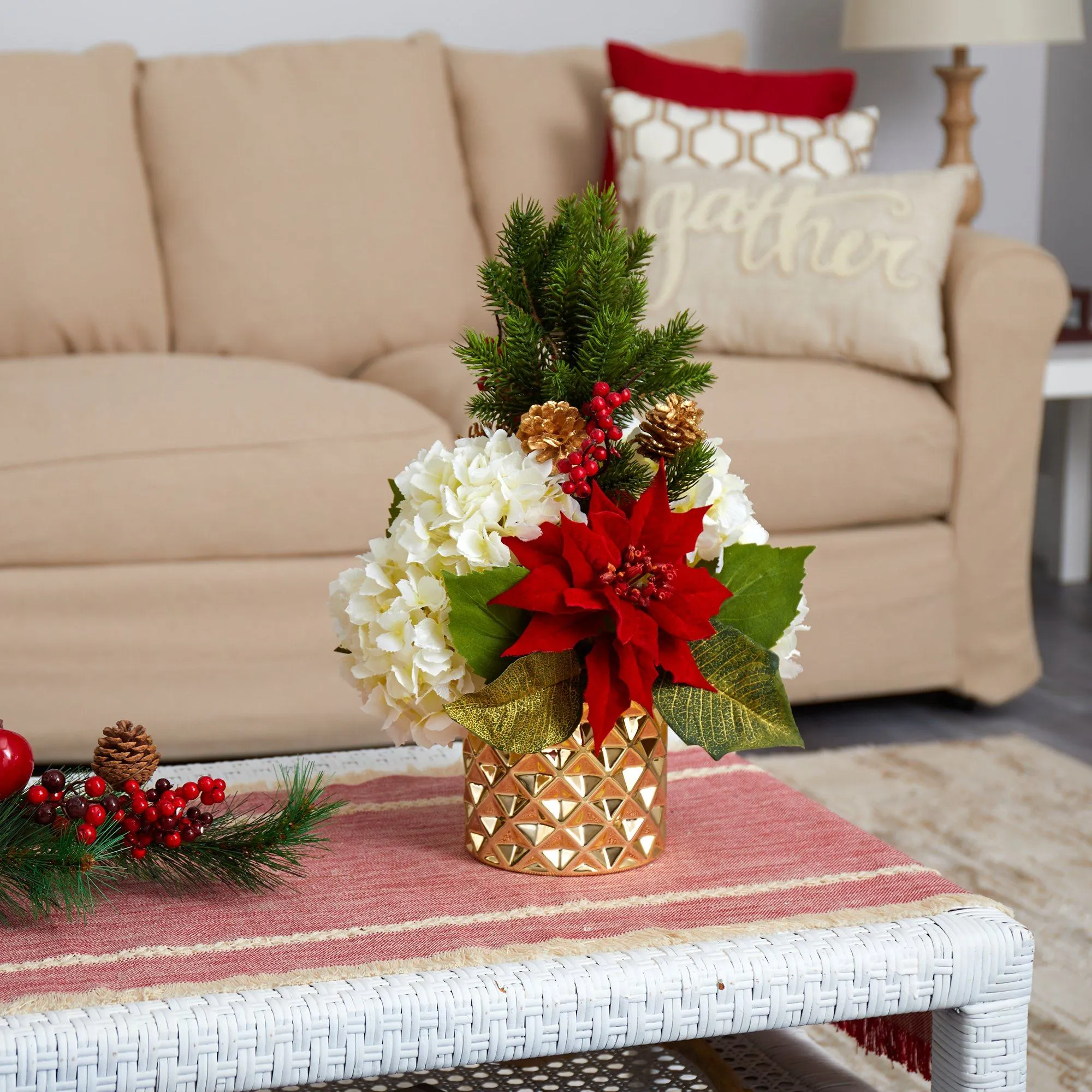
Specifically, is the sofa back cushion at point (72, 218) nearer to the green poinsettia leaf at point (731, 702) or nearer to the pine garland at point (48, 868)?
the pine garland at point (48, 868)

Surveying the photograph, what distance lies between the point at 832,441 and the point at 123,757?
1.34m

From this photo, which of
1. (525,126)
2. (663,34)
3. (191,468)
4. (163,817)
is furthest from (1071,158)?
(163,817)

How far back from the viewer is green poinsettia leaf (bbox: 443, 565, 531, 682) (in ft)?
2.48

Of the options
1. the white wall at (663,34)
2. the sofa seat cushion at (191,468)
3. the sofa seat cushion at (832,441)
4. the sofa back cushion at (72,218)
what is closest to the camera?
the sofa seat cushion at (191,468)

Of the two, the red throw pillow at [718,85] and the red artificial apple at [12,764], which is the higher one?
the red throw pillow at [718,85]

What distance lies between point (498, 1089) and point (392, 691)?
29cm

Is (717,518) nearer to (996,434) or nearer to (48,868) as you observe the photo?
(48,868)

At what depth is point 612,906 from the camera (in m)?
0.76

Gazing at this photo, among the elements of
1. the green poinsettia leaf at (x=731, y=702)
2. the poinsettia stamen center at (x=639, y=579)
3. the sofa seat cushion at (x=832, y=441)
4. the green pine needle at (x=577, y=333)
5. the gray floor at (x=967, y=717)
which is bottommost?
the gray floor at (x=967, y=717)

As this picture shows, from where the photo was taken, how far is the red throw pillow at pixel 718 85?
7.86ft

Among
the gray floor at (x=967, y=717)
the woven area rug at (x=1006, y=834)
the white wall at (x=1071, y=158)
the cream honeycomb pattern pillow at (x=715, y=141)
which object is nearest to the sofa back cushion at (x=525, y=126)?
the cream honeycomb pattern pillow at (x=715, y=141)

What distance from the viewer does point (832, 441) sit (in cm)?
196

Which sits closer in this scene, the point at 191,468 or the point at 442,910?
the point at 442,910

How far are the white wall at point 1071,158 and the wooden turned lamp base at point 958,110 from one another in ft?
2.29
